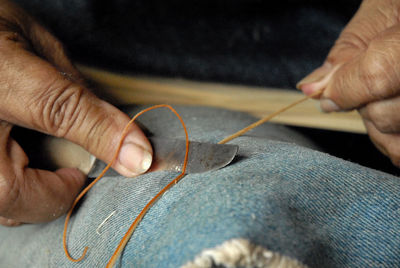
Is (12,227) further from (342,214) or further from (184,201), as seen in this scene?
(342,214)

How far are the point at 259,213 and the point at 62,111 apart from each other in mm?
419

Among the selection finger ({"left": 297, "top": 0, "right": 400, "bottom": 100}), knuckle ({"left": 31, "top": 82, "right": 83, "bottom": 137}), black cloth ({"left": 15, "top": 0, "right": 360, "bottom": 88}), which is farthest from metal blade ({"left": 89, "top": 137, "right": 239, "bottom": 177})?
black cloth ({"left": 15, "top": 0, "right": 360, "bottom": 88})

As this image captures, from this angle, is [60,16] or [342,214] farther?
[60,16]

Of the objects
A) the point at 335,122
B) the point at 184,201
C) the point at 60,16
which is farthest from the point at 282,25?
the point at 184,201

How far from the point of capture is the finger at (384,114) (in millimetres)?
784

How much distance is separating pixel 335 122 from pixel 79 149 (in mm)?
788

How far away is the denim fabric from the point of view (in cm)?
40

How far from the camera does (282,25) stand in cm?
147

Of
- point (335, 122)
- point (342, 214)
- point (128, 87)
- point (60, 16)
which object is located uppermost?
point (60, 16)

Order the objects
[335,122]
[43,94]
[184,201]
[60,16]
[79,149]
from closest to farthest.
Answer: [184,201], [43,94], [79,149], [335,122], [60,16]

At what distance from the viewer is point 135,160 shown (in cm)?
→ 64

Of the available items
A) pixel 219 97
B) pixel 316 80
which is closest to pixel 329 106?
pixel 316 80

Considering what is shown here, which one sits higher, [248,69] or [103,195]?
[103,195]

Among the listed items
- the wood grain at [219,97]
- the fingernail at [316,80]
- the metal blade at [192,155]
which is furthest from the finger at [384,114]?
the metal blade at [192,155]
